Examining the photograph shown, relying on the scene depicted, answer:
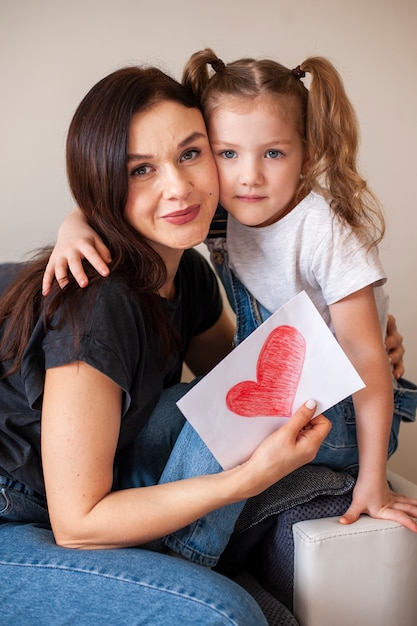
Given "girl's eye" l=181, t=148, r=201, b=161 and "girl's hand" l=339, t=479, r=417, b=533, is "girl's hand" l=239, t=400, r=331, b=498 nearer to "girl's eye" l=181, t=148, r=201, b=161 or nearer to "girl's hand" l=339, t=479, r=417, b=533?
"girl's hand" l=339, t=479, r=417, b=533

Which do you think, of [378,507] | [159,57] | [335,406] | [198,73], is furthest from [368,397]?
[159,57]

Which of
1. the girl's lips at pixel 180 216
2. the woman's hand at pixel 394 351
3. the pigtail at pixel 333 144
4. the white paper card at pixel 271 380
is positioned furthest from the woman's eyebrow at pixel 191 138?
the woman's hand at pixel 394 351

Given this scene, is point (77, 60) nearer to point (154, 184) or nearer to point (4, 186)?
point (4, 186)

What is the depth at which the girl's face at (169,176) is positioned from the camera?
121 cm

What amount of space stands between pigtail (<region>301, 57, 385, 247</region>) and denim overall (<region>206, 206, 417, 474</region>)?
9.8 inches

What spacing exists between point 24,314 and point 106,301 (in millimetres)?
151

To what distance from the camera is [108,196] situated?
1.23 meters

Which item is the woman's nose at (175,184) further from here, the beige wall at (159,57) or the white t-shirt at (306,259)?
the beige wall at (159,57)

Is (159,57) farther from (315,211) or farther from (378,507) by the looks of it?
(378,507)

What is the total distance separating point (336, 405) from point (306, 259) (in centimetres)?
28

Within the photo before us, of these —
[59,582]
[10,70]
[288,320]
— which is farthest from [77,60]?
[59,582]

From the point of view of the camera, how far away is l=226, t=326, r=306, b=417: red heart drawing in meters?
1.15

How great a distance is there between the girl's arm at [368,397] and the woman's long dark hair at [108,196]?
0.32 m

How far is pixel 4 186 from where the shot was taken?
1.74 metres
